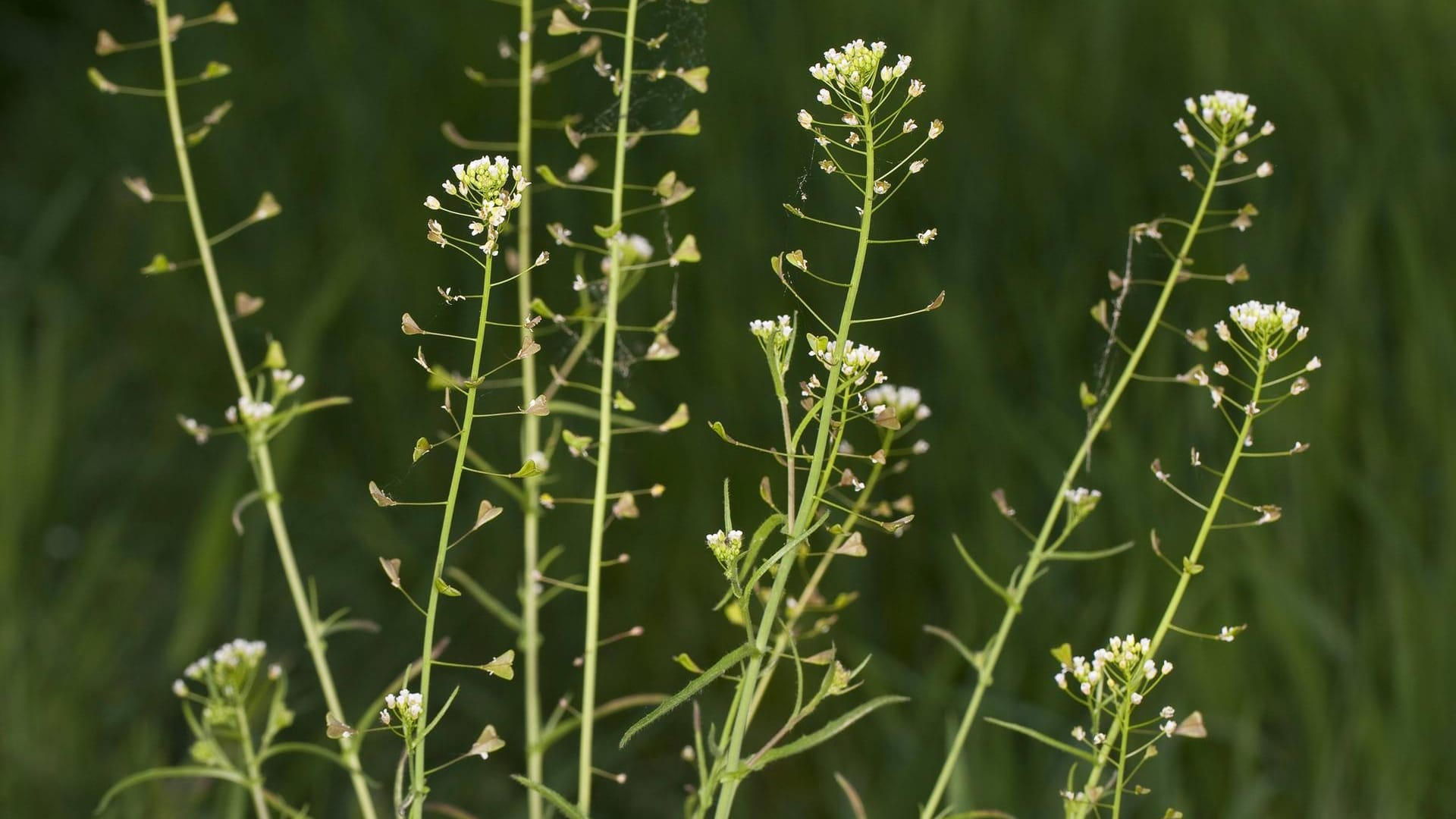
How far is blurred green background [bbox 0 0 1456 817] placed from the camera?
1812 mm

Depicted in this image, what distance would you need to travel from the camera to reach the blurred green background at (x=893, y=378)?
1812 millimetres

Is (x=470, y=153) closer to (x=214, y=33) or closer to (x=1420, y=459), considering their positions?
(x=214, y=33)

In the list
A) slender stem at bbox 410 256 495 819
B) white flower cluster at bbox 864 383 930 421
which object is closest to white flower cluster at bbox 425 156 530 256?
slender stem at bbox 410 256 495 819

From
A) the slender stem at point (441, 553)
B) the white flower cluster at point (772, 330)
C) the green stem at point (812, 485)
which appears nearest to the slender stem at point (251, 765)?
the slender stem at point (441, 553)

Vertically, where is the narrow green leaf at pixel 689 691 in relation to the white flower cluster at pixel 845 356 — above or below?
below

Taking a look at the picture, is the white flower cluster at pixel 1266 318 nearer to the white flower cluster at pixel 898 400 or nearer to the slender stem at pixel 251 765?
the white flower cluster at pixel 898 400

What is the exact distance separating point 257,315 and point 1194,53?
1835 millimetres

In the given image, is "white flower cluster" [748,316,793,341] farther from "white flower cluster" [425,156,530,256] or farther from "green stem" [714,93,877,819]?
"white flower cluster" [425,156,530,256]

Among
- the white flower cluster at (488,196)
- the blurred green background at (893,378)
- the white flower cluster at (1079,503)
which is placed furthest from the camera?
the blurred green background at (893,378)

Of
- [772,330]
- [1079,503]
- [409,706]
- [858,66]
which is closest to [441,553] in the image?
[409,706]

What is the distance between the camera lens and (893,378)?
91.8 inches

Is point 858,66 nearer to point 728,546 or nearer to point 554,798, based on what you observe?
point 728,546

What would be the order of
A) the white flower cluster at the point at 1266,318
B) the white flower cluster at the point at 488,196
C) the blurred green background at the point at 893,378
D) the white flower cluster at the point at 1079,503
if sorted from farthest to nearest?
the blurred green background at the point at 893,378, the white flower cluster at the point at 1079,503, the white flower cluster at the point at 1266,318, the white flower cluster at the point at 488,196

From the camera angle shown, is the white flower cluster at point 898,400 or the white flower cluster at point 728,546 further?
the white flower cluster at point 898,400
